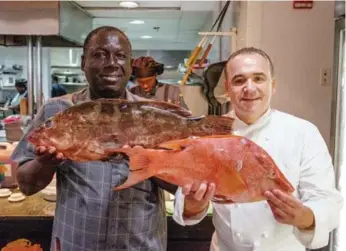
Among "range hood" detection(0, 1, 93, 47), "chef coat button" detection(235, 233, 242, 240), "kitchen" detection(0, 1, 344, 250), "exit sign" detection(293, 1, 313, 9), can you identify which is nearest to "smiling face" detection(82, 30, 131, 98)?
"chef coat button" detection(235, 233, 242, 240)

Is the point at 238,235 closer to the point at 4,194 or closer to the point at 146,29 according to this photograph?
the point at 4,194

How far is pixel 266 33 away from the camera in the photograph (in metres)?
2.53

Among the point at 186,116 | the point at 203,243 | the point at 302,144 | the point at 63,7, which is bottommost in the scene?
the point at 203,243

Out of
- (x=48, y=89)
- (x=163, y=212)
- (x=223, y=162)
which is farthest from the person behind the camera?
(x=48, y=89)

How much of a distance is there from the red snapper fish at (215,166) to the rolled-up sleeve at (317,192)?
255 mm

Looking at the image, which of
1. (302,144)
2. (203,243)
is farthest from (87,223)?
(203,243)

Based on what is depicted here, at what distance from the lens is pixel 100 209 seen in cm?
118

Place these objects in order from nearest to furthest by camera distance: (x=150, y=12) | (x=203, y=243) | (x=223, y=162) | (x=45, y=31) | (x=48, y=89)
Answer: (x=223, y=162) → (x=203, y=243) → (x=45, y=31) → (x=150, y=12) → (x=48, y=89)

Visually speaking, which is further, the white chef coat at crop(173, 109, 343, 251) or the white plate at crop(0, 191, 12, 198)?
the white plate at crop(0, 191, 12, 198)

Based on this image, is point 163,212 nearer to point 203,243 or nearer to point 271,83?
point 271,83

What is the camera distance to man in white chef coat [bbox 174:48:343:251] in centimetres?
110

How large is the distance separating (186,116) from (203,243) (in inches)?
47.2

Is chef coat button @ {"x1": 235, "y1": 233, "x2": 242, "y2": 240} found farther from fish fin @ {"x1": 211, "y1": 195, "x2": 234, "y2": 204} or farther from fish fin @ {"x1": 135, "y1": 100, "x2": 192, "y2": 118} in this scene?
fish fin @ {"x1": 135, "y1": 100, "x2": 192, "y2": 118}

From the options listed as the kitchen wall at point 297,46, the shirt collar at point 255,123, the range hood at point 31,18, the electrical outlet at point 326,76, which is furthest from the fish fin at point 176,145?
the range hood at point 31,18
